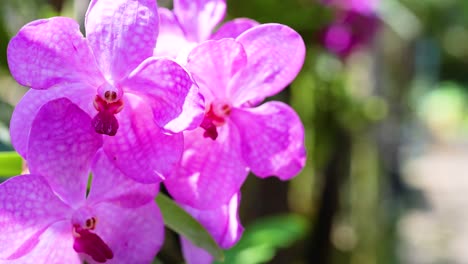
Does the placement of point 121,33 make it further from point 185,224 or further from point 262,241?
point 262,241

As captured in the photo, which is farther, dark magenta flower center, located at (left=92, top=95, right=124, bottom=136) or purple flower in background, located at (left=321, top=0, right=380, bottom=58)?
purple flower in background, located at (left=321, top=0, right=380, bottom=58)

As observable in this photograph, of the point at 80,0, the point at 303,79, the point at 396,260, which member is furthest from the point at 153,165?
the point at 396,260

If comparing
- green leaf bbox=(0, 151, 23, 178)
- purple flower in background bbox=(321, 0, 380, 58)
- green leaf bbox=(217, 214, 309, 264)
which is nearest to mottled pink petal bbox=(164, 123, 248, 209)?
green leaf bbox=(0, 151, 23, 178)

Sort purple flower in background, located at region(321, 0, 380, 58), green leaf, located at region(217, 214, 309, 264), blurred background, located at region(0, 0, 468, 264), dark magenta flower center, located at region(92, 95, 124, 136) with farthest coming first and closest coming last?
purple flower in background, located at region(321, 0, 380, 58) < blurred background, located at region(0, 0, 468, 264) < green leaf, located at region(217, 214, 309, 264) < dark magenta flower center, located at region(92, 95, 124, 136)

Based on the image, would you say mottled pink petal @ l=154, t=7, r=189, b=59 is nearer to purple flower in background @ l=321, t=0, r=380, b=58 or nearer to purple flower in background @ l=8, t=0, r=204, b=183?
purple flower in background @ l=8, t=0, r=204, b=183

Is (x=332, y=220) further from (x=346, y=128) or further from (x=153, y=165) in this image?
(x=153, y=165)

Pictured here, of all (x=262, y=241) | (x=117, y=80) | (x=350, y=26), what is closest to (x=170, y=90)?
(x=117, y=80)

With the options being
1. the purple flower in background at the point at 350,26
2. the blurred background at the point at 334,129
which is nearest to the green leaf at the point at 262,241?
the blurred background at the point at 334,129
